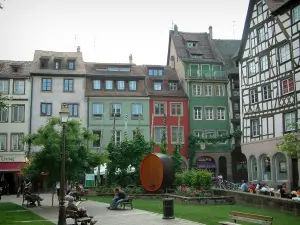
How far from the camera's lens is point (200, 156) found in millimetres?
47500

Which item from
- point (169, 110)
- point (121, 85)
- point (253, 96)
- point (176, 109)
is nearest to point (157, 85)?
point (169, 110)

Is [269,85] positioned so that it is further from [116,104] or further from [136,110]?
[116,104]

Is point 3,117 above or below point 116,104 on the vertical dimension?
below

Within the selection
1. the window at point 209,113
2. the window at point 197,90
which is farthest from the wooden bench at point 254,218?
the window at point 197,90

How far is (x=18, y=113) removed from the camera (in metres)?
44.7

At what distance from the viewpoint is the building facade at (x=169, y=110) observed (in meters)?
47.4

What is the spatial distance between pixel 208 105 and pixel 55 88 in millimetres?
16718

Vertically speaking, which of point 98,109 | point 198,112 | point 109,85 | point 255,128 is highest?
point 109,85

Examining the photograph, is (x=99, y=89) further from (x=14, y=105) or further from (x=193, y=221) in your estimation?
(x=193, y=221)

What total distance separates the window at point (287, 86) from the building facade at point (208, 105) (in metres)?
15.3

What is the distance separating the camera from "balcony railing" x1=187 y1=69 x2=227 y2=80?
160 feet

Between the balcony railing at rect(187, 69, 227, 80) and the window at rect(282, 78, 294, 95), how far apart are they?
16.2 m

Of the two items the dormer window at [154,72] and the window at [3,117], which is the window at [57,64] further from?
the dormer window at [154,72]

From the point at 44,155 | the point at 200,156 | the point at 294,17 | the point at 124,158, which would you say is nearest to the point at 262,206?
the point at 44,155
